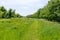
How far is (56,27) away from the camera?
37.2 meters

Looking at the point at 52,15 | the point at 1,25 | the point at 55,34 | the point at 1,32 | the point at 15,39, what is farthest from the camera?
the point at 52,15

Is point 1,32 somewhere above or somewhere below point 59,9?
below

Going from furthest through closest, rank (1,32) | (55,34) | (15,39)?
(1,32)
(55,34)
(15,39)

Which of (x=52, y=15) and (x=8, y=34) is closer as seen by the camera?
(x=8, y=34)

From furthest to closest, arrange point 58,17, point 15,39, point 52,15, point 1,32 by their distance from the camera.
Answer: point 52,15 → point 58,17 → point 1,32 → point 15,39

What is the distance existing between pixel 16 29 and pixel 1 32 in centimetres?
286

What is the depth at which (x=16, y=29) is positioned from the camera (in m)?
37.9

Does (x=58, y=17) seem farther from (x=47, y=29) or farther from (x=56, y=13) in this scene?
(x=47, y=29)

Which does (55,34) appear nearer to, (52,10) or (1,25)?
(1,25)

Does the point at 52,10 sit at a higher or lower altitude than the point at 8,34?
higher

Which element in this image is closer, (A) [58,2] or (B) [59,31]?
(B) [59,31]

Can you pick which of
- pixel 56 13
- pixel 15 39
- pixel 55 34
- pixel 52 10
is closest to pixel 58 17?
pixel 56 13

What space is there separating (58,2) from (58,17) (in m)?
7.70

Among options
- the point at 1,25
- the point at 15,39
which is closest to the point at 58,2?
the point at 1,25
